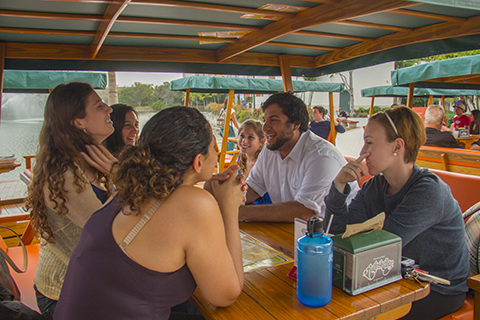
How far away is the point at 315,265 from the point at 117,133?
2.43 metres

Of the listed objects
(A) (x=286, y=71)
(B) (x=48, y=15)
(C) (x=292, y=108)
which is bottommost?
(C) (x=292, y=108)

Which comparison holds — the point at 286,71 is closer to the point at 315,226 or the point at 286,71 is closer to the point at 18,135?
the point at 315,226

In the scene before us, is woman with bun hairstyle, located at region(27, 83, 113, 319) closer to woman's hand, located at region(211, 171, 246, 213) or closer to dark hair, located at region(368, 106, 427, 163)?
woman's hand, located at region(211, 171, 246, 213)

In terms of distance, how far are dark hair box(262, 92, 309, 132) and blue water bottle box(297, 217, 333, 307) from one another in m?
1.70

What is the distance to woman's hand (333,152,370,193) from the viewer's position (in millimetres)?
1729

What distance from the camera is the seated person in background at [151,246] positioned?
1.10 m

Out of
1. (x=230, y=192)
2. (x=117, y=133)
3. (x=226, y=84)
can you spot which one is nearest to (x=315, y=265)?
(x=230, y=192)

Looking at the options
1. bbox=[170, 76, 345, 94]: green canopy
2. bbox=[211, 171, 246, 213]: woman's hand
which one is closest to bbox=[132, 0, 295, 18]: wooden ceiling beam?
bbox=[211, 171, 246, 213]: woman's hand

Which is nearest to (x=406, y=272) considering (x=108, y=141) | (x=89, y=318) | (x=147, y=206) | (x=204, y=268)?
(x=204, y=268)

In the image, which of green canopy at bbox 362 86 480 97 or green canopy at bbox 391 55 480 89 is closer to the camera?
green canopy at bbox 391 55 480 89

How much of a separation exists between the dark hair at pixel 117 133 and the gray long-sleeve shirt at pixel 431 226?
2280 millimetres

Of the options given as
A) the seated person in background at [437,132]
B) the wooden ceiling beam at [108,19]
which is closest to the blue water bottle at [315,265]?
the wooden ceiling beam at [108,19]

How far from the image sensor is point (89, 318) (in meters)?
1.11

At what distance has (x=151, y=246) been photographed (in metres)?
1.10
